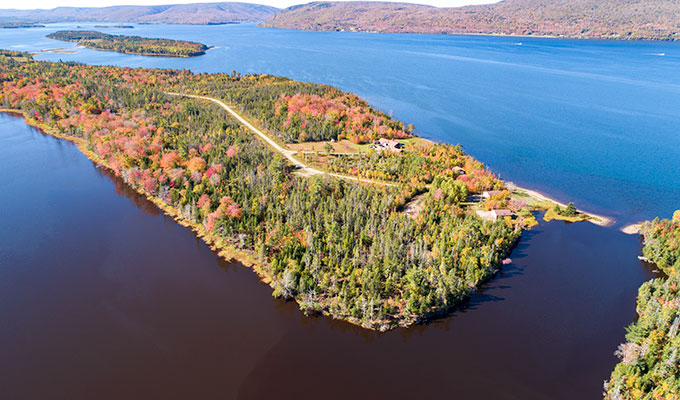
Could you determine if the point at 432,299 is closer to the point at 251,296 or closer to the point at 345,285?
the point at 345,285

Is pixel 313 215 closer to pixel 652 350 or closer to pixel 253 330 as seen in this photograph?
pixel 253 330

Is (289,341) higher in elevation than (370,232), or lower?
lower

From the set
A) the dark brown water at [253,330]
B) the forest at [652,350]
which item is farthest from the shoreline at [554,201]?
the forest at [652,350]

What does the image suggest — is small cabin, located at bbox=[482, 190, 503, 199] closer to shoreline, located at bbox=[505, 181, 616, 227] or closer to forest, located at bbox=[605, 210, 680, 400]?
shoreline, located at bbox=[505, 181, 616, 227]

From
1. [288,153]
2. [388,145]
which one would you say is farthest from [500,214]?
[288,153]

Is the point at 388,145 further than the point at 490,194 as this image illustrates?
Yes

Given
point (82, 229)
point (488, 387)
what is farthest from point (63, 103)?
point (488, 387)
